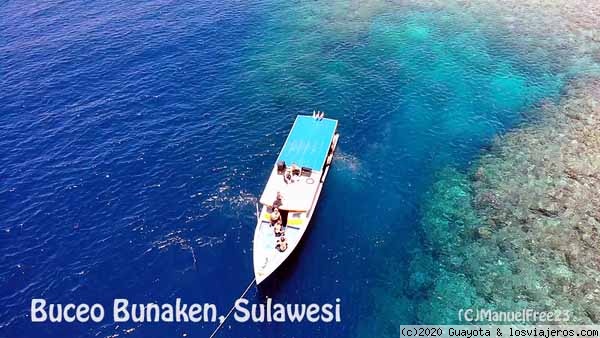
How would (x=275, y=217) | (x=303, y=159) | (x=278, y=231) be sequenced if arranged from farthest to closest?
(x=303, y=159) < (x=275, y=217) < (x=278, y=231)

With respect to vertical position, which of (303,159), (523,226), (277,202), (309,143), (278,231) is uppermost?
(309,143)

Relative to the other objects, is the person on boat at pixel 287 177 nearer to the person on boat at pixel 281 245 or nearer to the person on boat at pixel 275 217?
the person on boat at pixel 275 217

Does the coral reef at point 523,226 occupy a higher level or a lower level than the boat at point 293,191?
lower

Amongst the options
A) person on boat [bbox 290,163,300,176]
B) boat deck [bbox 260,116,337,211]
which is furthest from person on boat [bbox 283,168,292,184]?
person on boat [bbox 290,163,300,176]

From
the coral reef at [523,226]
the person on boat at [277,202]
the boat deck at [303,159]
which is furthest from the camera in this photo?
the boat deck at [303,159]

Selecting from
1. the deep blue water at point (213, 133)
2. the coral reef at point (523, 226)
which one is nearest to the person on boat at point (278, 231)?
the deep blue water at point (213, 133)

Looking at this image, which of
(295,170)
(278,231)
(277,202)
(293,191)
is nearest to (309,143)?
(295,170)

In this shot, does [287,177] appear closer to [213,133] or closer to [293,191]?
[293,191]
